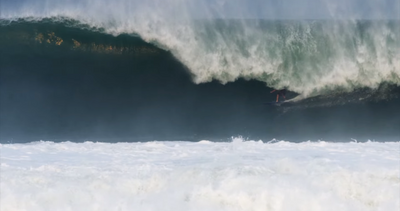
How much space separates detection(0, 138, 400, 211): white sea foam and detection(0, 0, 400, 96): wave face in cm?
267

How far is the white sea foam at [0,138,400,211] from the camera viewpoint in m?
5.38

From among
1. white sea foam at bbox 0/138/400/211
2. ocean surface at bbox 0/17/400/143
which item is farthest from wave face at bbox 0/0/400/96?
white sea foam at bbox 0/138/400/211

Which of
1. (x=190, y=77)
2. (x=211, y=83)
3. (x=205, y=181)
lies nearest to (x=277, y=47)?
(x=211, y=83)

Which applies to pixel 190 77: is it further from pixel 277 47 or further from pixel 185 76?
pixel 277 47

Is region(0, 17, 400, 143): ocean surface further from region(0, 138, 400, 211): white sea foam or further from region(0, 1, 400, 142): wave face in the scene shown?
region(0, 138, 400, 211): white sea foam

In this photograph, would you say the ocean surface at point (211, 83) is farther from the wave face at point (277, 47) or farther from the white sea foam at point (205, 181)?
the white sea foam at point (205, 181)

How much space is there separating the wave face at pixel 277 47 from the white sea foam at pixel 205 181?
8.76 feet

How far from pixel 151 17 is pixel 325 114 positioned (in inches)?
158

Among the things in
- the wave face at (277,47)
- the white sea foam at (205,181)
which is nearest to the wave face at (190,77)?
the wave face at (277,47)

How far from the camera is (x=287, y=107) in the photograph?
9.12m

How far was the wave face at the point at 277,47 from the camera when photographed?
9.22 metres

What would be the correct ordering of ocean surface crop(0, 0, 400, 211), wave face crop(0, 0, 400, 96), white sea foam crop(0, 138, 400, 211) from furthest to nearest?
wave face crop(0, 0, 400, 96), ocean surface crop(0, 0, 400, 211), white sea foam crop(0, 138, 400, 211)

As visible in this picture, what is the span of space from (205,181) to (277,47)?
4.50m

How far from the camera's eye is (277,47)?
30.7 feet
